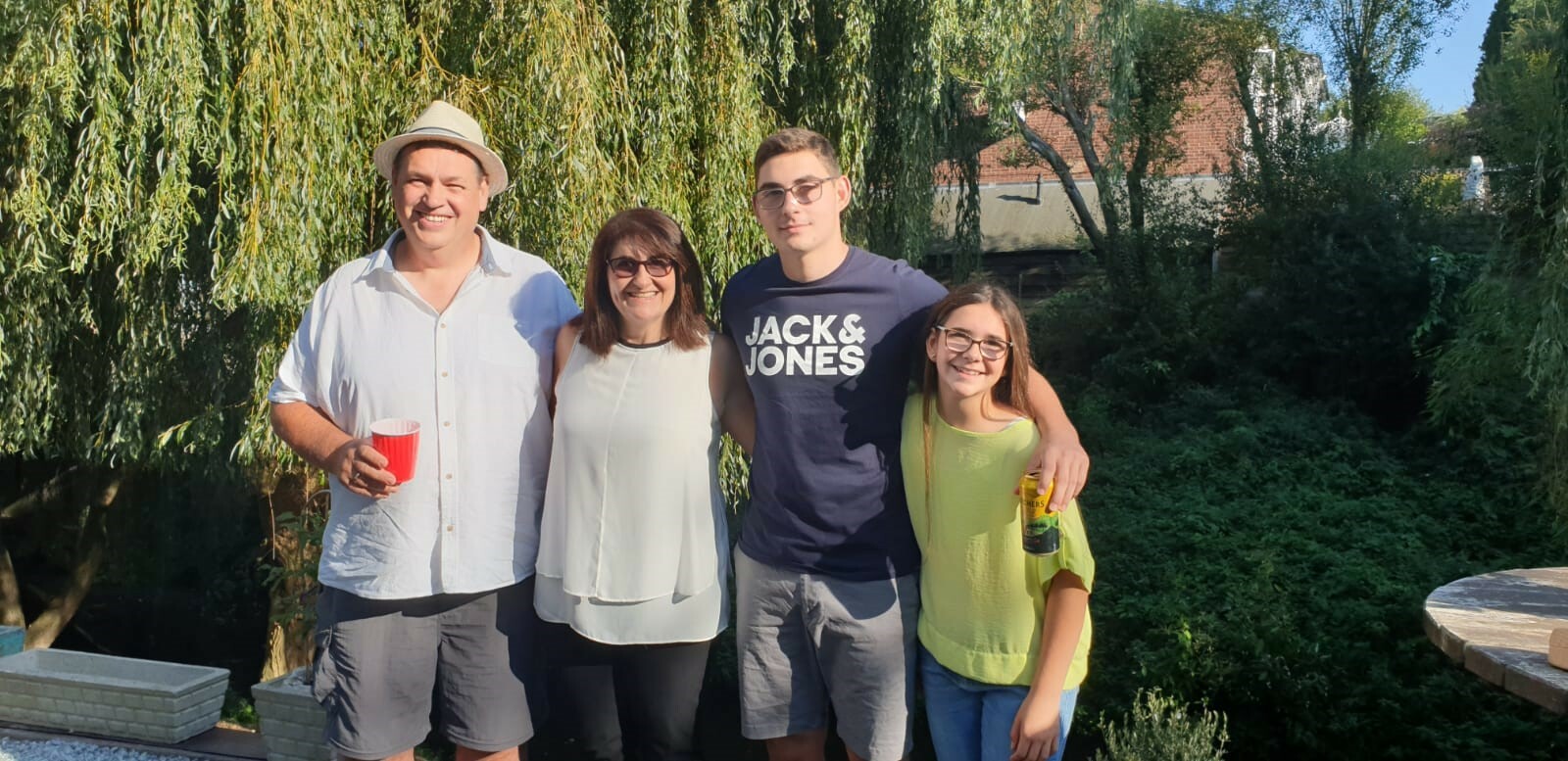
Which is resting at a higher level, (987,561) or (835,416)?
(835,416)

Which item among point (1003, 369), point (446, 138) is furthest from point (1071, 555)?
point (446, 138)

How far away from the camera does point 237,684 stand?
8242 millimetres

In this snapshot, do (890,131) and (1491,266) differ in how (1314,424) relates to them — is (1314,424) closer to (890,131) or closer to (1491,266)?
(1491,266)

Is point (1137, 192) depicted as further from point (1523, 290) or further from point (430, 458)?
point (430, 458)

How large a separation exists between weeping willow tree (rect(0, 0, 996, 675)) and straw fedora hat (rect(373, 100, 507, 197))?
2171 mm

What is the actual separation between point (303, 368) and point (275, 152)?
2.37m

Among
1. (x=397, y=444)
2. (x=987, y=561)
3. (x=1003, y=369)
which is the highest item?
(x=1003, y=369)

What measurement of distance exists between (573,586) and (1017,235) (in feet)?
57.1

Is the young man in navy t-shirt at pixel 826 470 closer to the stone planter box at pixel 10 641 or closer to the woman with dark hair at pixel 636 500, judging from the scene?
the woman with dark hair at pixel 636 500

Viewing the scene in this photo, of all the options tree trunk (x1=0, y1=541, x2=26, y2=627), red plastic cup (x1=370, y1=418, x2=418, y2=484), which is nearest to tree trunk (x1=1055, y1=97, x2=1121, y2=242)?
tree trunk (x1=0, y1=541, x2=26, y2=627)

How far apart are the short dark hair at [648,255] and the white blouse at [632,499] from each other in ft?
0.12

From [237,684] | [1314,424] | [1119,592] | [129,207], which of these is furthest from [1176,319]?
[129,207]

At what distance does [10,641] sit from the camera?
558cm

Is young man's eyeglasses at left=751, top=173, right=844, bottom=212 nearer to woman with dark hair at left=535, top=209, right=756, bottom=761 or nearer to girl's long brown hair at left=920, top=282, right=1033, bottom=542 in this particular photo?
woman with dark hair at left=535, top=209, right=756, bottom=761
